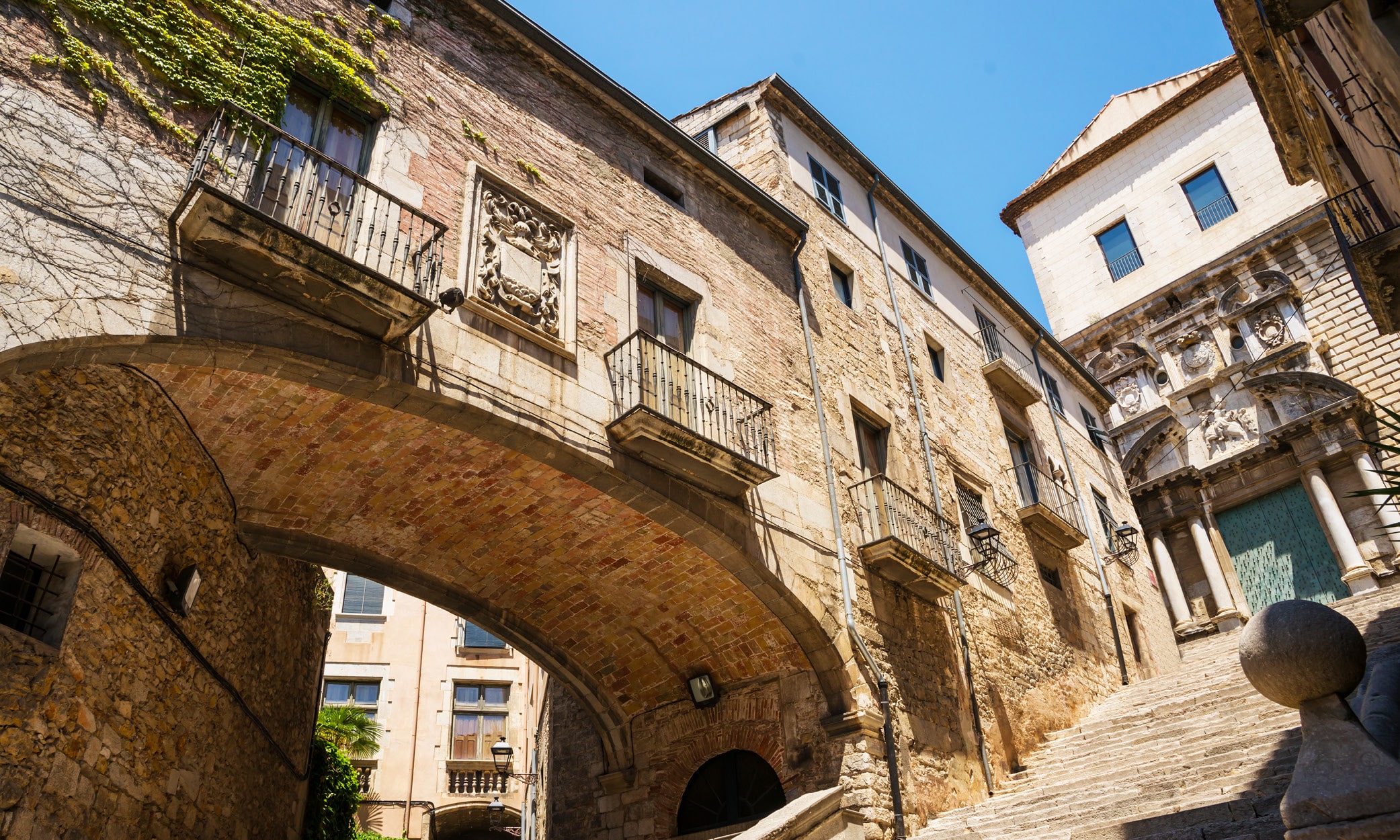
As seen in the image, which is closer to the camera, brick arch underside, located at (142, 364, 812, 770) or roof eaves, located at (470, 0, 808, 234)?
brick arch underside, located at (142, 364, 812, 770)

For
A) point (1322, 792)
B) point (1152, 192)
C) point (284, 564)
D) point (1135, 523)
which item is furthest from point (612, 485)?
point (1152, 192)

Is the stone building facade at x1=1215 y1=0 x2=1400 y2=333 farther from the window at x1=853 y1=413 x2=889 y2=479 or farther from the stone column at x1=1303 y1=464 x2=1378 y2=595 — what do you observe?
the stone column at x1=1303 y1=464 x2=1378 y2=595

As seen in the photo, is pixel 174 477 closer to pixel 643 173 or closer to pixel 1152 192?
pixel 643 173

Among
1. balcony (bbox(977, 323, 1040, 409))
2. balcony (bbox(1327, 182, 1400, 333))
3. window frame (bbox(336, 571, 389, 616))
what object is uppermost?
balcony (bbox(977, 323, 1040, 409))

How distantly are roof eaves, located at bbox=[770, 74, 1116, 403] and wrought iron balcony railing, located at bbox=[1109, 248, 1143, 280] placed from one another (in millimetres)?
6523

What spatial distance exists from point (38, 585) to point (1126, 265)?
2877 cm

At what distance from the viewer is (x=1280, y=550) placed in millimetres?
22781

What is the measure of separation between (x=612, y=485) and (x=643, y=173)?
444 cm

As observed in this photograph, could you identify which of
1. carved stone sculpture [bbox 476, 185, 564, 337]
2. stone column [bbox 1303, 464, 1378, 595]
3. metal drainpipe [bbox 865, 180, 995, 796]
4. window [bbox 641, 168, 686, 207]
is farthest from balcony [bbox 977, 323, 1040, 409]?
carved stone sculpture [bbox 476, 185, 564, 337]

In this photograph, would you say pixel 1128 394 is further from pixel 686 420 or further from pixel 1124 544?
pixel 686 420

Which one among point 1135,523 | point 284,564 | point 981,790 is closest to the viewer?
point 284,564

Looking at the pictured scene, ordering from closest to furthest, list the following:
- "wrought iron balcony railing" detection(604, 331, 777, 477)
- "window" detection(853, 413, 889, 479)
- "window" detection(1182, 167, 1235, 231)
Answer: "wrought iron balcony railing" detection(604, 331, 777, 477)
"window" detection(853, 413, 889, 479)
"window" detection(1182, 167, 1235, 231)

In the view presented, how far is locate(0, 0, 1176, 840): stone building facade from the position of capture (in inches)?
245

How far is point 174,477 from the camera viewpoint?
7.57m
